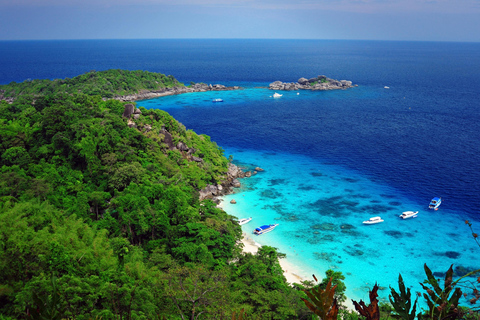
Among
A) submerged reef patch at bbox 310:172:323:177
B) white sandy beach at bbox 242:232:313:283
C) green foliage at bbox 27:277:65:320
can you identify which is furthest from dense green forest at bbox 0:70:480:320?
submerged reef patch at bbox 310:172:323:177

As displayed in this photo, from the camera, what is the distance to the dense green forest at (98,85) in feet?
300

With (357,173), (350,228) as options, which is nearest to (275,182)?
(350,228)

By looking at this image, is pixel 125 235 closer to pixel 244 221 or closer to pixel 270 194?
pixel 244 221

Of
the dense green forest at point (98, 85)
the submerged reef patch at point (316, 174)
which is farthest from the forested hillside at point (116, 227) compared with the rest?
the dense green forest at point (98, 85)

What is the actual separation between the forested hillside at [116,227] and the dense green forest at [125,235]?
0.31 feet

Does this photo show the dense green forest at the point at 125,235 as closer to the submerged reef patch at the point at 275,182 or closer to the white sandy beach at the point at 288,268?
the white sandy beach at the point at 288,268

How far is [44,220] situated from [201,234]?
450 inches

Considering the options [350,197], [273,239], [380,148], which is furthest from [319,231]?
[380,148]

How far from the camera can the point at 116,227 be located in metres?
28.0

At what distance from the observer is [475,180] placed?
1900 inches

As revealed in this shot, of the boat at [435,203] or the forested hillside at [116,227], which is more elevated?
the forested hillside at [116,227]

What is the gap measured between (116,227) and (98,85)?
265 feet

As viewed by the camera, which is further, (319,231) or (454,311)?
(319,231)

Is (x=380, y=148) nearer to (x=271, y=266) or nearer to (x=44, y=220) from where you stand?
(x=271, y=266)
